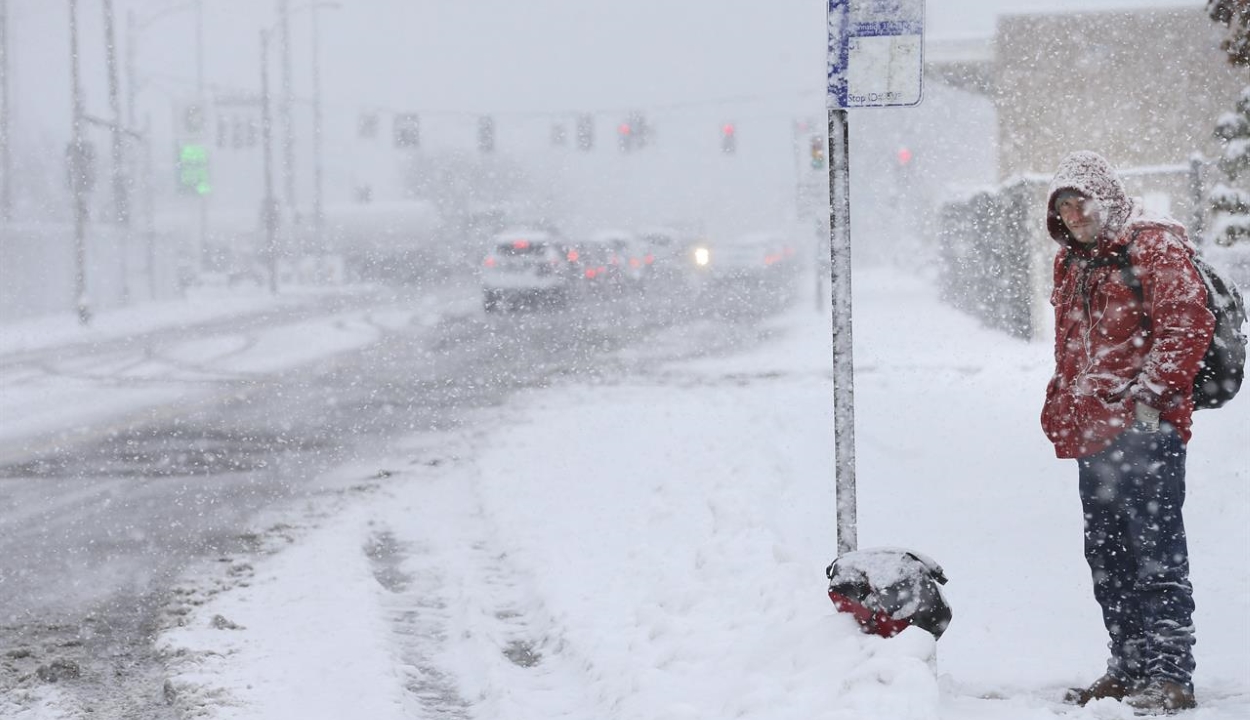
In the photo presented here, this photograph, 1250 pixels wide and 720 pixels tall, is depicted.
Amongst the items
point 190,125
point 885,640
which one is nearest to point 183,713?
point 885,640

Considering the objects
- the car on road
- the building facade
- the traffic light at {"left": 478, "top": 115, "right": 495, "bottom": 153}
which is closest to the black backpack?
the building facade

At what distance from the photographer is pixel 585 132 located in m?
39.6

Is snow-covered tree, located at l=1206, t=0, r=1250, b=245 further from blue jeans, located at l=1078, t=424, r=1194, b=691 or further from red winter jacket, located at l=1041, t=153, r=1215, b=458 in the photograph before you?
blue jeans, located at l=1078, t=424, r=1194, b=691

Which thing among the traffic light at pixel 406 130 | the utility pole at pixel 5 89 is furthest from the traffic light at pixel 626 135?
the utility pole at pixel 5 89

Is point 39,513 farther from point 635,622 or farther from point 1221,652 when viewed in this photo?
point 1221,652

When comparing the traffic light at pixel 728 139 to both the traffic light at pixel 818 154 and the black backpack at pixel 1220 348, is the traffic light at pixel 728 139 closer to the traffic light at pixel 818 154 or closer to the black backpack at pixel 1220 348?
the traffic light at pixel 818 154

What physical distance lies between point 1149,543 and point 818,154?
22592mm

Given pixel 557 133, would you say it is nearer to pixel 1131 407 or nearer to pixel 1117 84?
pixel 1117 84

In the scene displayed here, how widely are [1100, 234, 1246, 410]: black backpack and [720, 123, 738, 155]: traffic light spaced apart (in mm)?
34394

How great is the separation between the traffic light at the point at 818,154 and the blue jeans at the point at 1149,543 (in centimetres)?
2221

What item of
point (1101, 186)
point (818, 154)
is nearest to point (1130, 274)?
point (1101, 186)

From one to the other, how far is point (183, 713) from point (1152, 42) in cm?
2832

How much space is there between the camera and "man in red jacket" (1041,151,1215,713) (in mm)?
4023

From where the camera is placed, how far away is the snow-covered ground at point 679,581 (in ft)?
14.9
